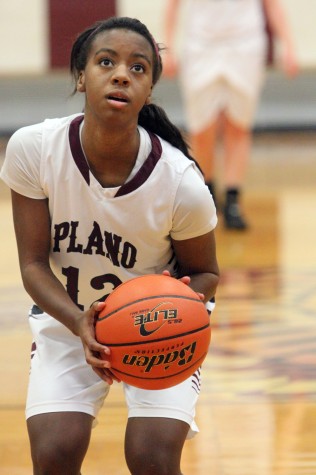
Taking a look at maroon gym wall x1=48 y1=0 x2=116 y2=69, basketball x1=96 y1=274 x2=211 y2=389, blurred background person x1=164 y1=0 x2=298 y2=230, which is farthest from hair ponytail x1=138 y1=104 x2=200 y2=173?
maroon gym wall x1=48 y1=0 x2=116 y2=69

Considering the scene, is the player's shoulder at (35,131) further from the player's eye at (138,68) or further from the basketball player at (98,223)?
the player's eye at (138,68)

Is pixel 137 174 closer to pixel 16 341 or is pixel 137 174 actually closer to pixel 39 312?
pixel 39 312

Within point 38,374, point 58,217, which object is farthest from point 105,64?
point 38,374

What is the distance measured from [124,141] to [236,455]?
3.90ft

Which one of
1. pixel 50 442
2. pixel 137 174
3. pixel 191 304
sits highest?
pixel 137 174

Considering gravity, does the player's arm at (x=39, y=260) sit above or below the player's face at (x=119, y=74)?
below

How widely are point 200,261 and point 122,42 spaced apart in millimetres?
637

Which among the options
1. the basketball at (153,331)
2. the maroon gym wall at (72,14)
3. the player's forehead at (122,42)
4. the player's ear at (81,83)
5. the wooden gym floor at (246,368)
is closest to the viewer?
the basketball at (153,331)

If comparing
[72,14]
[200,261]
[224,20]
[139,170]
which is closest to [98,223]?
[139,170]

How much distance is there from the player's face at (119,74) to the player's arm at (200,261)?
0.39 meters

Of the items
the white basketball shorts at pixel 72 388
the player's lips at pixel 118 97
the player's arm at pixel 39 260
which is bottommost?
the white basketball shorts at pixel 72 388

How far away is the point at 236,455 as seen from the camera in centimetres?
357

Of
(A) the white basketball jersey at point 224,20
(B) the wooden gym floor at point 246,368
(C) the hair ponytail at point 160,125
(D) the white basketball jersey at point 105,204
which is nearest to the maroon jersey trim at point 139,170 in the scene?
(D) the white basketball jersey at point 105,204

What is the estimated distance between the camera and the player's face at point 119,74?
2.82 m
